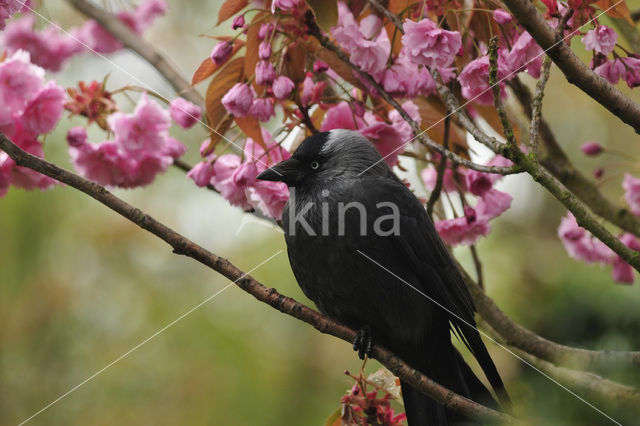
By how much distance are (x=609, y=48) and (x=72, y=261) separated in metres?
5.16

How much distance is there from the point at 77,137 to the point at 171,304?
3.14 metres

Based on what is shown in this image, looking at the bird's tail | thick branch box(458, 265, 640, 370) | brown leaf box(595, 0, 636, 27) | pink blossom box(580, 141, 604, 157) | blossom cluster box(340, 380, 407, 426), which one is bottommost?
blossom cluster box(340, 380, 407, 426)

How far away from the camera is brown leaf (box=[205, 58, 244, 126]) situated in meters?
1.95

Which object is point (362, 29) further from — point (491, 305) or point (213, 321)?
point (213, 321)

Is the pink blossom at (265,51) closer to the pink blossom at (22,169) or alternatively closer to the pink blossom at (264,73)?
the pink blossom at (264,73)

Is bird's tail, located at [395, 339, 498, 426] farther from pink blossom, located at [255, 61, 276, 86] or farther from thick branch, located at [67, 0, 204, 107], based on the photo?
thick branch, located at [67, 0, 204, 107]

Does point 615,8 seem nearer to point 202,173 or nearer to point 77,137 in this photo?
point 202,173

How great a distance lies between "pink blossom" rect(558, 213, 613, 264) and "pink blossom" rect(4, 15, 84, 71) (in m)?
2.40

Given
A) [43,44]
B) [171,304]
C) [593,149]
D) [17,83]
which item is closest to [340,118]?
[17,83]

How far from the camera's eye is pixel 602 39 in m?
1.60

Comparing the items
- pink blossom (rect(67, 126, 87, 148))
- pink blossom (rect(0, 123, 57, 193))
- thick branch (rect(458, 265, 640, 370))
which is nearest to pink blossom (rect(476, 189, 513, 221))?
thick branch (rect(458, 265, 640, 370))

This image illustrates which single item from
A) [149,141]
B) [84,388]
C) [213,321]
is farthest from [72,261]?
[149,141]

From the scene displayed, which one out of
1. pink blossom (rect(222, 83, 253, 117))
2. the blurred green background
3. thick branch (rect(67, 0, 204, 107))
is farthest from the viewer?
the blurred green background

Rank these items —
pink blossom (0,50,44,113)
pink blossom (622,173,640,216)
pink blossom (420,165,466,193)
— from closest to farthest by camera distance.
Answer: pink blossom (0,50,44,113) → pink blossom (420,165,466,193) → pink blossom (622,173,640,216)
